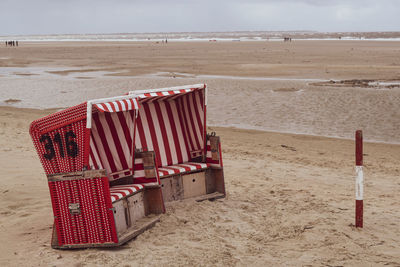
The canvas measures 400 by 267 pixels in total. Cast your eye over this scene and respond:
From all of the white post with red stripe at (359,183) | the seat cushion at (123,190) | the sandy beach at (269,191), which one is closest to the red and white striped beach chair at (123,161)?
the seat cushion at (123,190)

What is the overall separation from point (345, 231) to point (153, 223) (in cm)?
263

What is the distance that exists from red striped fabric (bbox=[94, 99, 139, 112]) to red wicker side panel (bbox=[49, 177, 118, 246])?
0.89m

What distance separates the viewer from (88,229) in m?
6.38

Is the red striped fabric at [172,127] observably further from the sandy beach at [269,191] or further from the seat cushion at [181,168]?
the sandy beach at [269,191]

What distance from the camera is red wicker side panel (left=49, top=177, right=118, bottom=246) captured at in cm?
627

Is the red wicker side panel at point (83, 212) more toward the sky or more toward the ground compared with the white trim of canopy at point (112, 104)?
more toward the ground

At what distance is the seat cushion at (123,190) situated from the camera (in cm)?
664

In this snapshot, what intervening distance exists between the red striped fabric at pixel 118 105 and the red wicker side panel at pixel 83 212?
0.89m

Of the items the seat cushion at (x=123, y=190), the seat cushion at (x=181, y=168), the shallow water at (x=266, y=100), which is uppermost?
the seat cushion at (x=123, y=190)

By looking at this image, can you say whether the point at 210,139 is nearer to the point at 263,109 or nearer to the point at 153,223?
the point at 153,223

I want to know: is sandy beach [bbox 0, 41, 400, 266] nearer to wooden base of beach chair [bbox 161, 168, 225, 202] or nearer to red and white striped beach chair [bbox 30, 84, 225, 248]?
wooden base of beach chair [bbox 161, 168, 225, 202]

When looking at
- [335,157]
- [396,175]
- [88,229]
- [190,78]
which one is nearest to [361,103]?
[335,157]

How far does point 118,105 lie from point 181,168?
1.94 meters

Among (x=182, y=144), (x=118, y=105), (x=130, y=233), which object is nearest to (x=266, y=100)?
(x=182, y=144)
